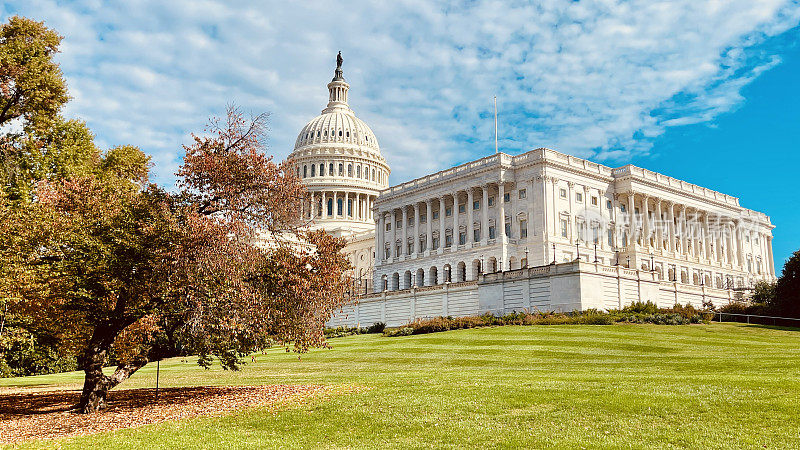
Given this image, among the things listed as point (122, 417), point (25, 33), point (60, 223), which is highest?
point (25, 33)

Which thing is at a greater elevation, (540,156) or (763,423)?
(540,156)

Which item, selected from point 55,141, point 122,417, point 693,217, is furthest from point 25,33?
point 693,217

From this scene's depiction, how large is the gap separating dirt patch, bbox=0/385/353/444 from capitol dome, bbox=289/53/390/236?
117 meters

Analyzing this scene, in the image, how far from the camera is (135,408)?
75.6 feet

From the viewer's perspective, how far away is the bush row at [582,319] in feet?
161

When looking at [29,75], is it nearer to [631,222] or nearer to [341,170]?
[631,222]

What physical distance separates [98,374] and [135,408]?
1701 millimetres

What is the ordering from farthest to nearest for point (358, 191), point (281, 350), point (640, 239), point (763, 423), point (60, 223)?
point (358, 191) < point (640, 239) < point (281, 350) < point (60, 223) < point (763, 423)

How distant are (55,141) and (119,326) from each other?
1700cm

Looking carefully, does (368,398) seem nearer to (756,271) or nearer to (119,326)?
(119,326)

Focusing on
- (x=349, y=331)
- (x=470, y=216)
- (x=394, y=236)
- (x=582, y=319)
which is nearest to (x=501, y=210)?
(x=470, y=216)

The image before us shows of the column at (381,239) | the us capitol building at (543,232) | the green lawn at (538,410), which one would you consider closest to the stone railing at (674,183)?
the us capitol building at (543,232)

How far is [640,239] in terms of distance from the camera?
317 feet

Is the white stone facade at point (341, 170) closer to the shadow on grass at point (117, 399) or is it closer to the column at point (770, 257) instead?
the column at point (770, 257)
